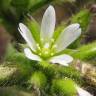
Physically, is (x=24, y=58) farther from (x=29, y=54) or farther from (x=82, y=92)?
(x=82, y=92)

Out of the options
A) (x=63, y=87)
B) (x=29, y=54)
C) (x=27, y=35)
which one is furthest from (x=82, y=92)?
(x=27, y=35)

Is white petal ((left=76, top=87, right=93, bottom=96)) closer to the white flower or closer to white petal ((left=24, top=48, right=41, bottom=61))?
the white flower

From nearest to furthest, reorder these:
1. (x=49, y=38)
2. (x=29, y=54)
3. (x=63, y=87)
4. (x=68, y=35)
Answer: (x=29, y=54) → (x=63, y=87) → (x=68, y=35) → (x=49, y=38)


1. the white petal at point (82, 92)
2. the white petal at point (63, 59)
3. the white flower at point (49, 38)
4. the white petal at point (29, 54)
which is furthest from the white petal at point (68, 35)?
the white petal at point (82, 92)

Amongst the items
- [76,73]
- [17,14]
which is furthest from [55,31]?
[17,14]

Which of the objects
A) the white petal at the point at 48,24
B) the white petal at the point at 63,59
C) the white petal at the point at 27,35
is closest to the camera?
the white petal at the point at 63,59

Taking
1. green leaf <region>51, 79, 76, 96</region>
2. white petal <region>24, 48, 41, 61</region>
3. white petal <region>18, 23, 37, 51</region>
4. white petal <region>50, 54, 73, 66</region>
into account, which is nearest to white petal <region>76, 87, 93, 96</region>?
green leaf <region>51, 79, 76, 96</region>

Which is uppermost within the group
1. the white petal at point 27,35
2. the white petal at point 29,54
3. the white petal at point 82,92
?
the white petal at point 27,35

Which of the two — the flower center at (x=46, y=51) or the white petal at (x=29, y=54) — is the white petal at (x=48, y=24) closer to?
the flower center at (x=46, y=51)

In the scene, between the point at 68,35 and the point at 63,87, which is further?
the point at 68,35
